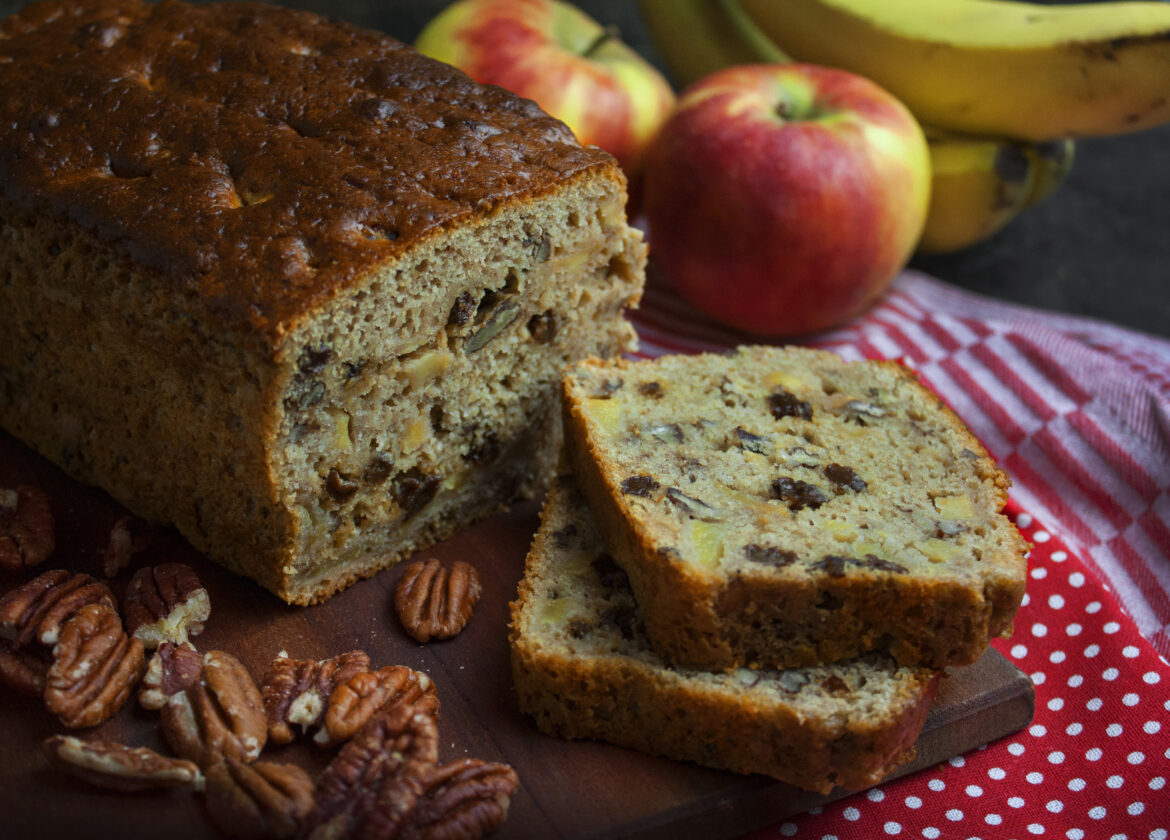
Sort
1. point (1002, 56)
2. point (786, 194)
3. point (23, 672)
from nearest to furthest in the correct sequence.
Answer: point (23, 672) < point (786, 194) < point (1002, 56)

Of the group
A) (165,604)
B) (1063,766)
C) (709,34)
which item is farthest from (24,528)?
(709,34)

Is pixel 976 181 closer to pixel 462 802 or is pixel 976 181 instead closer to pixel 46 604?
pixel 462 802

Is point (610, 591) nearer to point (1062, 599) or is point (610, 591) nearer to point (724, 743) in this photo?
point (724, 743)

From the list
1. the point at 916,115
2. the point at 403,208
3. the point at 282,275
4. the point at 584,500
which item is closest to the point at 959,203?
the point at 916,115

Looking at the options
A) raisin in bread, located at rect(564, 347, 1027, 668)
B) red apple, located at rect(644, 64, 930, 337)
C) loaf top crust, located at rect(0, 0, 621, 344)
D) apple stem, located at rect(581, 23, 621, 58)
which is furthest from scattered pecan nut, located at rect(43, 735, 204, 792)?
apple stem, located at rect(581, 23, 621, 58)

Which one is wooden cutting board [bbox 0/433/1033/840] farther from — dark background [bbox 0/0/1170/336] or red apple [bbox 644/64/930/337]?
dark background [bbox 0/0/1170/336]

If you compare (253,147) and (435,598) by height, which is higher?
(253,147)
